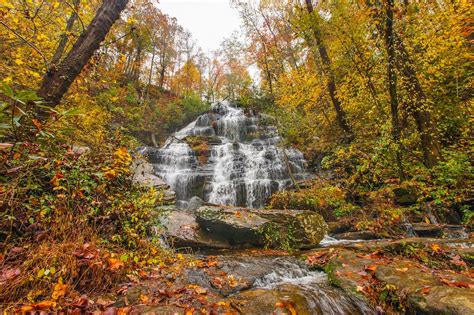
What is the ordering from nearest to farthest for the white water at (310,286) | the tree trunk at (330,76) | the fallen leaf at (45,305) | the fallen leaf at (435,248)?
the fallen leaf at (45,305) < the white water at (310,286) < the fallen leaf at (435,248) < the tree trunk at (330,76)

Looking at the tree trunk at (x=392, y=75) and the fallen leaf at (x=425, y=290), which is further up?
the tree trunk at (x=392, y=75)

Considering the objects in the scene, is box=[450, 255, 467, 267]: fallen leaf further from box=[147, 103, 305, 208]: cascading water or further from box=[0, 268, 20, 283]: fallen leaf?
box=[147, 103, 305, 208]: cascading water

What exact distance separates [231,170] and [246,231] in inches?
281

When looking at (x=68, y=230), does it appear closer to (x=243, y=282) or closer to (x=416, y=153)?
(x=243, y=282)

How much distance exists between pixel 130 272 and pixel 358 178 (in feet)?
24.2

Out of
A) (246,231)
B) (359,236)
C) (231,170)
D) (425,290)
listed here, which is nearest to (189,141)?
(231,170)

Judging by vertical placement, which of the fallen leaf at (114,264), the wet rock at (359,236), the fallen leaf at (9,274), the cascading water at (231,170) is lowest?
the wet rock at (359,236)

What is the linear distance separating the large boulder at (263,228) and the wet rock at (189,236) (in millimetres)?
145

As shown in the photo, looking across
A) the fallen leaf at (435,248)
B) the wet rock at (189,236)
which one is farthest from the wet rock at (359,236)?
the wet rock at (189,236)

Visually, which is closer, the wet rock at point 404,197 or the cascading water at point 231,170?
the wet rock at point 404,197

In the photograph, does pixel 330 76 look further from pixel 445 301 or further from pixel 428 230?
pixel 445 301

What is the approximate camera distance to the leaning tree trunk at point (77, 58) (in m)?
2.86

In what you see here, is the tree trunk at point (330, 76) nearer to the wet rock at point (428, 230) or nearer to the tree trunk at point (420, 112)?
the tree trunk at point (420, 112)

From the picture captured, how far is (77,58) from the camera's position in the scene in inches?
114
